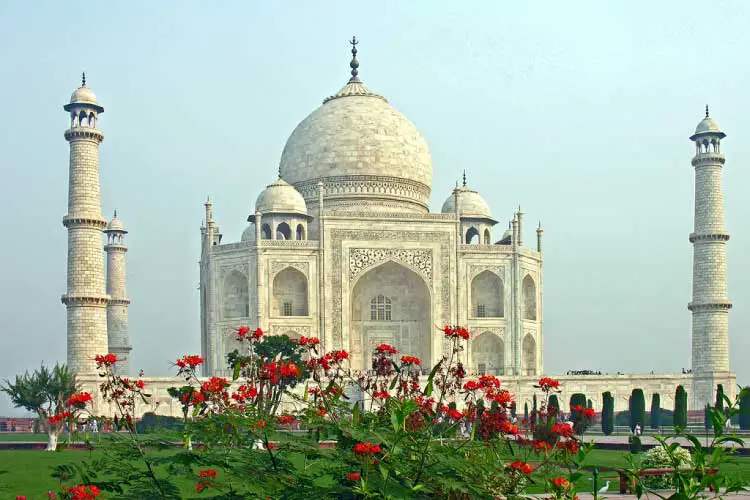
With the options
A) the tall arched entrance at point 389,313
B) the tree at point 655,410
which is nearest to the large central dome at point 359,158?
the tall arched entrance at point 389,313

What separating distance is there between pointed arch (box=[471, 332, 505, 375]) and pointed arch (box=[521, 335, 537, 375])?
97 cm

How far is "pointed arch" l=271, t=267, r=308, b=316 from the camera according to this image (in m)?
33.7

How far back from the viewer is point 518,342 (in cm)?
3450

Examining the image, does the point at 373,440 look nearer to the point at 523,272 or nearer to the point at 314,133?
the point at 523,272

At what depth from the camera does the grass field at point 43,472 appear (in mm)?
12541

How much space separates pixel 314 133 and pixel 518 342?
10.4 metres

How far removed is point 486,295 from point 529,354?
2530 mm

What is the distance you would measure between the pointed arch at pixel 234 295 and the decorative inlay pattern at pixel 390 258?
341 centimetres

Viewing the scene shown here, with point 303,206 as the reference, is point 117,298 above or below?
below

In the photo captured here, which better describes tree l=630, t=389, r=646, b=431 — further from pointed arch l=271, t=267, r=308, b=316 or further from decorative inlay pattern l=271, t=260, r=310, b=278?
decorative inlay pattern l=271, t=260, r=310, b=278

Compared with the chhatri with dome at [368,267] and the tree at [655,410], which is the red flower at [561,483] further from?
the chhatri with dome at [368,267]

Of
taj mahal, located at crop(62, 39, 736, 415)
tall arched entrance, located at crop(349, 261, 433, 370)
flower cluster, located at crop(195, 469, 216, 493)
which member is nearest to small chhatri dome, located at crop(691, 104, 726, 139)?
taj mahal, located at crop(62, 39, 736, 415)

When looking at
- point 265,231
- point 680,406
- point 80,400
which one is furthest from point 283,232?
point 80,400

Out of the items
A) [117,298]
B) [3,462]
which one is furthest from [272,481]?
[117,298]
